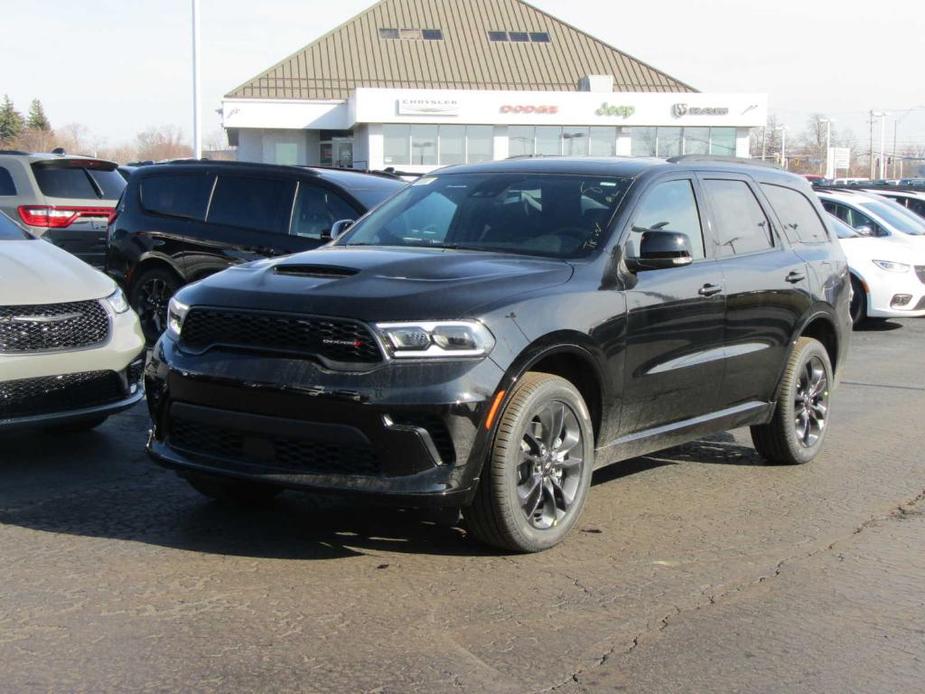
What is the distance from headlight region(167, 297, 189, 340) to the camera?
17.2 feet

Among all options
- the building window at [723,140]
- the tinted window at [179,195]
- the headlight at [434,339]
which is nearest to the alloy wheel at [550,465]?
the headlight at [434,339]

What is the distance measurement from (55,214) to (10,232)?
558 centimetres

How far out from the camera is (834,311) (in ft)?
24.6

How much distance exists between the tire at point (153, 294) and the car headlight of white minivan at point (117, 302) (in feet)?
12.8

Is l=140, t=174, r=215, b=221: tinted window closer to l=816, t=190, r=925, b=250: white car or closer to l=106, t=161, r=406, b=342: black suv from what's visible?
l=106, t=161, r=406, b=342: black suv

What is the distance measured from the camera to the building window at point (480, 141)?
5691 cm

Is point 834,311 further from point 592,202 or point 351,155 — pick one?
point 351,155

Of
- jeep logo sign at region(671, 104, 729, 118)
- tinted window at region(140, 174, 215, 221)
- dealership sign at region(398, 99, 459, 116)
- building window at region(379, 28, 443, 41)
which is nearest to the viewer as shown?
tinted window at region(140, 174, 215, 221)

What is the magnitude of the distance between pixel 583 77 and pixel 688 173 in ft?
184

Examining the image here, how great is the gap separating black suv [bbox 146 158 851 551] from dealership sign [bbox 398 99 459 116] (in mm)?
50026

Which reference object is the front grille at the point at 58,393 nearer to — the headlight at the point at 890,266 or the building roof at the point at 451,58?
the headlight at the point at 890,266

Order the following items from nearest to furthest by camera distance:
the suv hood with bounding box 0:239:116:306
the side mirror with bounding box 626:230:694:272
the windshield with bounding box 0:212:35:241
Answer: the side mirror with bounding box 626:230:694:272
the suv hood with bounding box 0:239:116:306
the windshield with bounding box 0:212:35:241

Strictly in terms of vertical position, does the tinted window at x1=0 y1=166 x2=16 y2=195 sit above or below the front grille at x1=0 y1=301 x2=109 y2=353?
above

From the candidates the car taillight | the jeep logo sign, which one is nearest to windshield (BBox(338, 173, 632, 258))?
the car taillight
